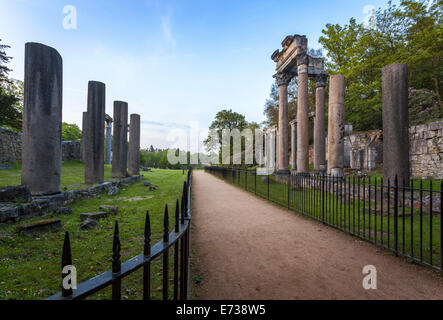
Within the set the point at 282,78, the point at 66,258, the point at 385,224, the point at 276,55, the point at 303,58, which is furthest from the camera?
the point at 276,55

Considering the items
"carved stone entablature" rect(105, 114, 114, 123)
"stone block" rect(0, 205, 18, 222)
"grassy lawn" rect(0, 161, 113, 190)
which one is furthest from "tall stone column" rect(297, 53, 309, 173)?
"carved stone entablature" rect(105, 114, 114, 123)

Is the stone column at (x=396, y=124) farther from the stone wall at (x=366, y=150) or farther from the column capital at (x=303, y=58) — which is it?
the stone wall at (x=366, y=150)

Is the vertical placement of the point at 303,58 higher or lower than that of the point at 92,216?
higher

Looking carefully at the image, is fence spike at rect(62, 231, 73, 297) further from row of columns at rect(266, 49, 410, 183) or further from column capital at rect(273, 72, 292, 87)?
column capital at rect(273, 72, 292, 87)

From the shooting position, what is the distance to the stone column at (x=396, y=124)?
7.36 m

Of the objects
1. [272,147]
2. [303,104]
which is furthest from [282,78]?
[272,147]

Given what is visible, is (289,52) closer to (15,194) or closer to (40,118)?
(40,118)

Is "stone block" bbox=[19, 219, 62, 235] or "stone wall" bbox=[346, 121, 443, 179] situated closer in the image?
"stone block" bbox=[19, 219, 62, 235]

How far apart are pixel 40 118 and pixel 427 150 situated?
18871 mm

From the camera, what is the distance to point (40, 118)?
701 cm

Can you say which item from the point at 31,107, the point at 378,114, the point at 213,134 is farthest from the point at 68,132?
the point at 378,114

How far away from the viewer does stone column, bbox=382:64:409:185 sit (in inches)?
290

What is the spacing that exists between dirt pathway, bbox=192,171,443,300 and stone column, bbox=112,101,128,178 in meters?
10.8

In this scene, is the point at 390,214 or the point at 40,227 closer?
the point at 40,227
